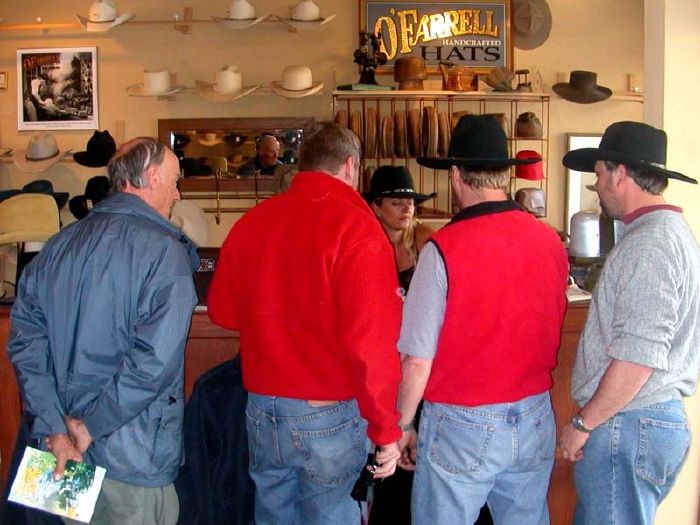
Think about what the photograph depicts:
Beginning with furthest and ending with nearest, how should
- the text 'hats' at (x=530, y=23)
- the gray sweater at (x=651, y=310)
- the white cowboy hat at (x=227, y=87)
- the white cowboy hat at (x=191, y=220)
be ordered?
the text 'hats' at (x=530, y=23), the white cowboy hat at (x=227, y=87), the white cowboy hat at (x=191, y=220), the gray sweater at (x=651, y=310)

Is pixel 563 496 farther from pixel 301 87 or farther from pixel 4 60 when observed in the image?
pixel 4 60

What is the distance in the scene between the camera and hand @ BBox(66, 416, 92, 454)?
6.33ft

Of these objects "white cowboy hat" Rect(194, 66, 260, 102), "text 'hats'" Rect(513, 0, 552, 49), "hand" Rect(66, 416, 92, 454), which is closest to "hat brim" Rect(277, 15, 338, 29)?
"white cowboy hat" Rect(194, 66, 260, 102)

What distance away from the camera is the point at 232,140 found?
6383 millimetres

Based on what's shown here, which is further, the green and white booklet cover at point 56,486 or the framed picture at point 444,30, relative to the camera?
the framed picture at point 444,30

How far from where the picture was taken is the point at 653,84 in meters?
2.78

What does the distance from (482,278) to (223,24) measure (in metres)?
4.74

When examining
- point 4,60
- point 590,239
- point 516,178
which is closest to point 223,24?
point 4,60

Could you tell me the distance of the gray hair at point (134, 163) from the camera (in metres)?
2.03

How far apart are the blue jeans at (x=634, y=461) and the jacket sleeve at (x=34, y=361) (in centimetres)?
143

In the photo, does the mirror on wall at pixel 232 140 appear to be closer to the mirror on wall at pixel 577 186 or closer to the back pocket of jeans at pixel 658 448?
the mirror on wall at pixel 577 186

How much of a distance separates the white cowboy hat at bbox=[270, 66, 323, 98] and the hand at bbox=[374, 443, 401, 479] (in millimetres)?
4434

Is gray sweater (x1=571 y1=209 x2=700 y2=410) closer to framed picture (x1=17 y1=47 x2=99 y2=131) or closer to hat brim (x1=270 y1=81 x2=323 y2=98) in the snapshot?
hat brim (x1=270 y1=81 x2=323 y2=98)

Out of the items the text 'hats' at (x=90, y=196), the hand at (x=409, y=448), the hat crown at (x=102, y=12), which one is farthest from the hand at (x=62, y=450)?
the hat crown at (x=102, y=12)
